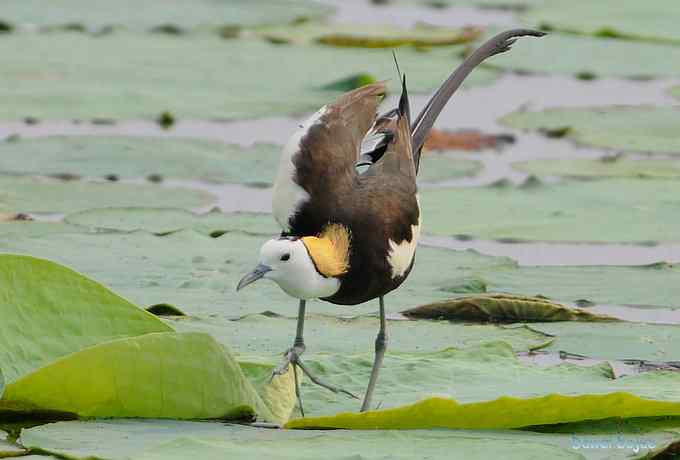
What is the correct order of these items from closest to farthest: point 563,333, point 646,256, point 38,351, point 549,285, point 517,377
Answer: point 38,351, point 517,377, point 563,333, point 549,285, point 646,256

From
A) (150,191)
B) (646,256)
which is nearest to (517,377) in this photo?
→ (646,256)

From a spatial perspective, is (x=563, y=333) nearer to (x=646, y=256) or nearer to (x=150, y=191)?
(x=646, y=256)

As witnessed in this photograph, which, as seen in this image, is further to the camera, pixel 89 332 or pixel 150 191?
pixel 150 191

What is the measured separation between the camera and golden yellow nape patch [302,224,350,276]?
3.31 m

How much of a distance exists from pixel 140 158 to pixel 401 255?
8.95 feet

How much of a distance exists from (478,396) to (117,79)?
169 inches

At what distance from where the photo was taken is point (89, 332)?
3377mm

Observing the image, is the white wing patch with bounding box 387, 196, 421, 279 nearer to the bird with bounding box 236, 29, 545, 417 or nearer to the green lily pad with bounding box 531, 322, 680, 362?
the bird with bounding box 236, 29, 545, 417

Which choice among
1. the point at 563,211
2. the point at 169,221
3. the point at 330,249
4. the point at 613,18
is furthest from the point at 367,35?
the point at 330,249

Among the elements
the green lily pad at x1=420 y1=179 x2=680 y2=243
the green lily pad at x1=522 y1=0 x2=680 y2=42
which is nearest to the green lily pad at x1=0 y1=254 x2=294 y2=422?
the green lily pad at x1=420 y1=179 x2=680 y2=243

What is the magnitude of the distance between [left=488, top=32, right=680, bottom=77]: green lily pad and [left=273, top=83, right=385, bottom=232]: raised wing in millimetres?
4490

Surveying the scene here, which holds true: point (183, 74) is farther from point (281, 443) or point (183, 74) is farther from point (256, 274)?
point (281, 443)

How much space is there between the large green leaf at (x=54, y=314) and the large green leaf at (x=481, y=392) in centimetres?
46

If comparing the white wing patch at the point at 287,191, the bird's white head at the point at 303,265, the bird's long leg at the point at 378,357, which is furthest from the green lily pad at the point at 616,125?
the bird's white head at the point at 303,265
